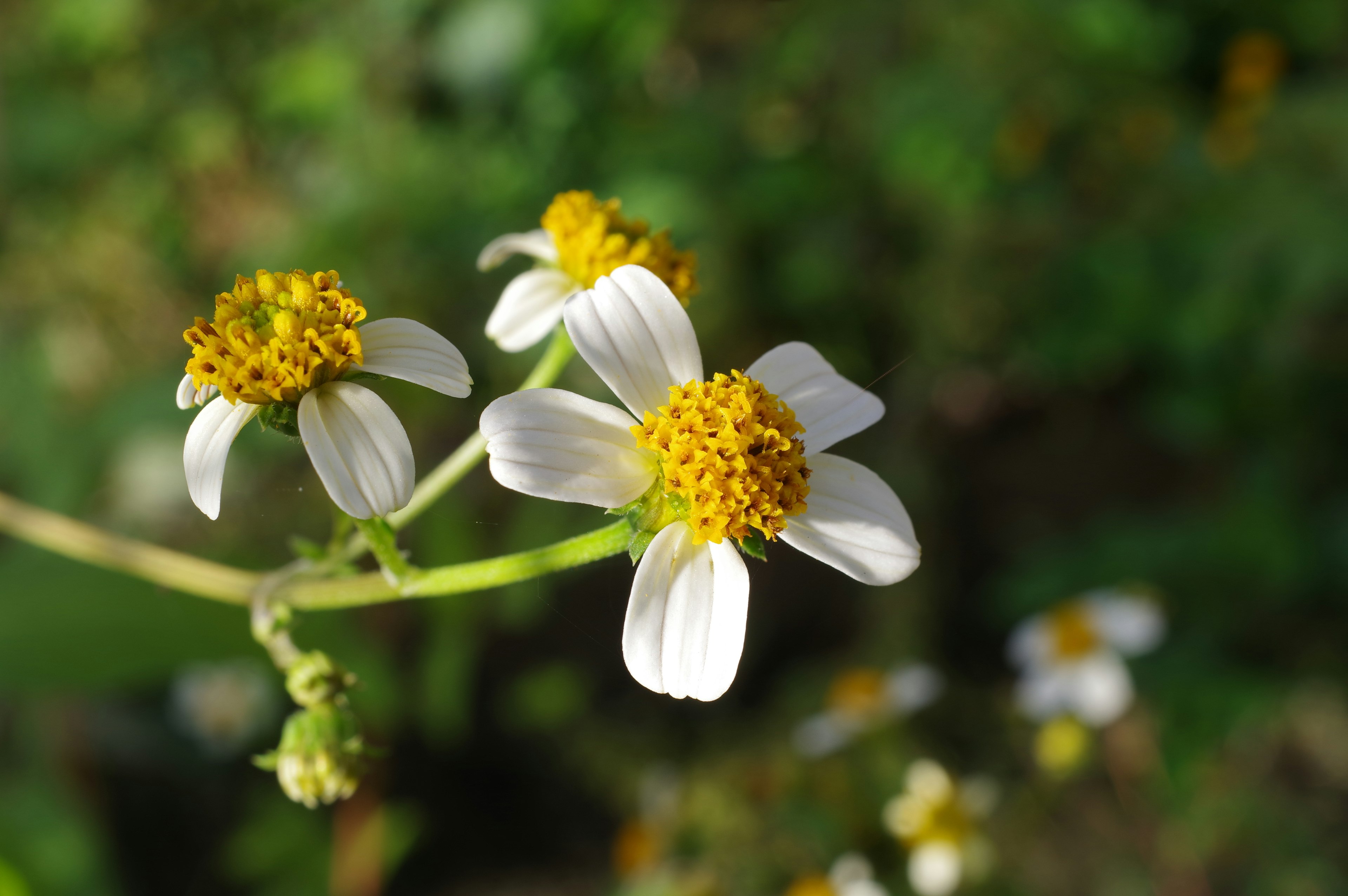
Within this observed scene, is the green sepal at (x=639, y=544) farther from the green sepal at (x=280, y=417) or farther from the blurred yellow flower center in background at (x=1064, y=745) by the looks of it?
the blurred yellow flower center in background at (x=1064, y=745)

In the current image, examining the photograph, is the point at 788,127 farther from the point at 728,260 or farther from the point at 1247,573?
the point at 1247,573

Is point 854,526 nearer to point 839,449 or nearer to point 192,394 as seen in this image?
point 192,394

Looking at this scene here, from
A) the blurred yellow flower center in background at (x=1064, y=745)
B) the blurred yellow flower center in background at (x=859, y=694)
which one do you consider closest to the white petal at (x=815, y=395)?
the blurred yellow flower center in background at (x=859, y=694)

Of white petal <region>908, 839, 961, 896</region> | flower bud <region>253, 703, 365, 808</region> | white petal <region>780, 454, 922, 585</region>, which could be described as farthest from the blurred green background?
white petal <region>780, 454, 922, 585</region>

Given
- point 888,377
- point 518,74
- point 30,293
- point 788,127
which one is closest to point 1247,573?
point 888,377

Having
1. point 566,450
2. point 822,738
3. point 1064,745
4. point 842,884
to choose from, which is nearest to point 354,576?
point 566,450

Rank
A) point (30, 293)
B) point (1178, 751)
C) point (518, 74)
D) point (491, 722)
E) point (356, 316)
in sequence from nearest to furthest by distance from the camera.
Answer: point (356, 316) < point (1178, 751) < point (518, 74) < point (491, 722) < point (30, 293)
